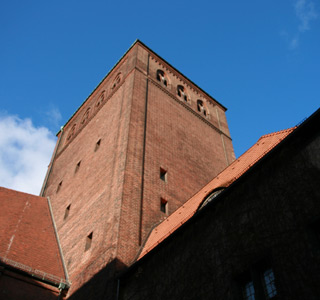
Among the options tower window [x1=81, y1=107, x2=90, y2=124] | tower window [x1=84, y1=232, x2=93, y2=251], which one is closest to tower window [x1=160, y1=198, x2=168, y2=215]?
tower window [x1=84, y1=232, x2=93, y2=251]

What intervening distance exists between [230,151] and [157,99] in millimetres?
5078

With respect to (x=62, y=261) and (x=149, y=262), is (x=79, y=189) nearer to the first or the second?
(x=62, y=261)

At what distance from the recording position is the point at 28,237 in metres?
14.9

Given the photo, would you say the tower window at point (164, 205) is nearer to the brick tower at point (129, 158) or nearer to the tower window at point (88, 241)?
the brick tower at point (129, 158)

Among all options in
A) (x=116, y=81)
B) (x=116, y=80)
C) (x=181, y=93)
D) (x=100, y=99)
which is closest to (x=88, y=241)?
(x=116, y=81)

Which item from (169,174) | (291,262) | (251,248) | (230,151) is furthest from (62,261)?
(230,151)

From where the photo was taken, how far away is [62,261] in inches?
564

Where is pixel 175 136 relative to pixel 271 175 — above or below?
above

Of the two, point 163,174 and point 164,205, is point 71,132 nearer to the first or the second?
point 163,174

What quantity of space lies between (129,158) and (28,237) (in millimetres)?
4639

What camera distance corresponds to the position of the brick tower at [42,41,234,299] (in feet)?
42.9

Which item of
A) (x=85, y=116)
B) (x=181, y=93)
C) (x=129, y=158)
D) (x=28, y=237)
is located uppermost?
(x=181, y=93)

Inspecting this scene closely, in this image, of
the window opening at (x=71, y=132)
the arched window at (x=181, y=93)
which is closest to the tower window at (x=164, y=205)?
the arched window at (x=181, y=93)

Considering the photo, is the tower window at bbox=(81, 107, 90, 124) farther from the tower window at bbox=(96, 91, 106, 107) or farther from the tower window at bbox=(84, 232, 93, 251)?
the tower window at bbox=(84, 232, 93, 251)
